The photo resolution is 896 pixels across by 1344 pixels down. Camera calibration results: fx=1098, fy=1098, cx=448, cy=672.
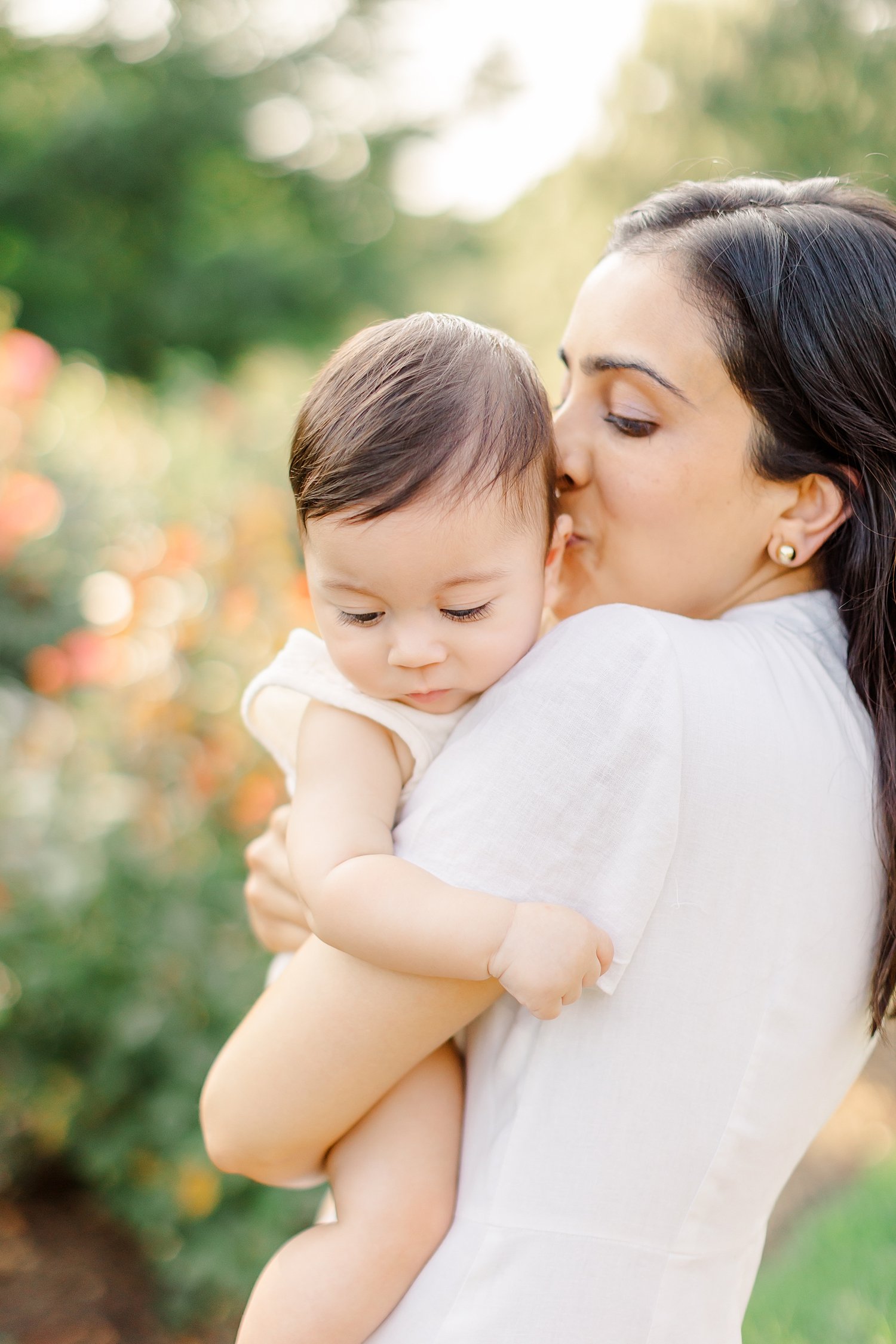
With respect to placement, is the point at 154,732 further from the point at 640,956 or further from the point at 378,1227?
the point at 640,956

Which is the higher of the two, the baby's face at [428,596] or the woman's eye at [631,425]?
the woman's eye at [631,425]

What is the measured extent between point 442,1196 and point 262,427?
5786 mm

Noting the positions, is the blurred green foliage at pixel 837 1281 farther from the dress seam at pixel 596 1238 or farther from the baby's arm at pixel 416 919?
the baby's arm at pixel 416 919

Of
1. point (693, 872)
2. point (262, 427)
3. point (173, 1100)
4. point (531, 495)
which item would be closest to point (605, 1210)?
point (693, 872)

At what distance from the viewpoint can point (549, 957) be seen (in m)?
1.16

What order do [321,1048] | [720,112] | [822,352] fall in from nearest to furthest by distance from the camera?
1. [321,1048]
2. [822,352]
3. [720,112]

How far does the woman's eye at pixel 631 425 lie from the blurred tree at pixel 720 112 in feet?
25.2

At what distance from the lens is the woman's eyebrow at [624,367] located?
60.2 inches

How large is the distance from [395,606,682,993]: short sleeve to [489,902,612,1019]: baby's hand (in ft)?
0.10

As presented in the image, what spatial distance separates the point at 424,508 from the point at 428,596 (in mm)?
117

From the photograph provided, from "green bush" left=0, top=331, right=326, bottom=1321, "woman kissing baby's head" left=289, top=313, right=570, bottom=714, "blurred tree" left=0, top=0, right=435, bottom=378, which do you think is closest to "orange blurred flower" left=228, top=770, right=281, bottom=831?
"green bush" left=0, top=331, right=326, bottom=1321

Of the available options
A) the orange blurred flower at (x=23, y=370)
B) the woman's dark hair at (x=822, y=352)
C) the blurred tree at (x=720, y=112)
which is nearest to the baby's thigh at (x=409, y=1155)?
the woman's dark hair at (x=822, y=352)

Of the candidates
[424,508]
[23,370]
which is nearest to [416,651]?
[424,508]

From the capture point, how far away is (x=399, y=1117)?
1.36 meters
